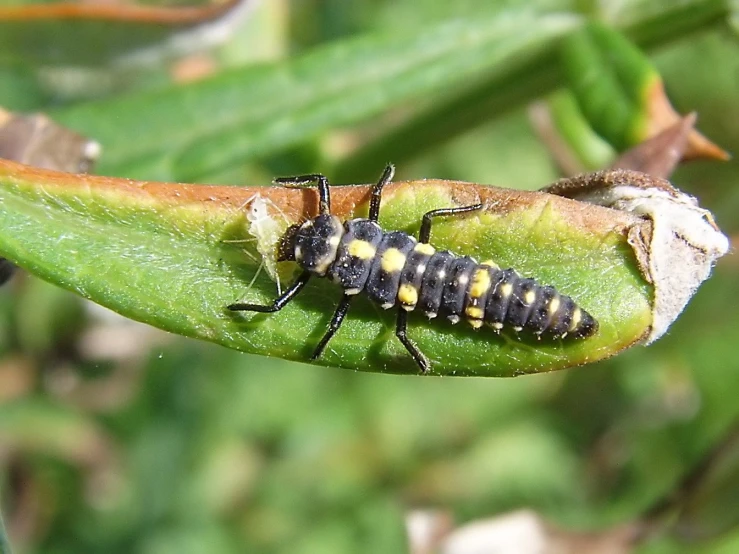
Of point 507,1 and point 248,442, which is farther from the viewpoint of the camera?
point 248,442

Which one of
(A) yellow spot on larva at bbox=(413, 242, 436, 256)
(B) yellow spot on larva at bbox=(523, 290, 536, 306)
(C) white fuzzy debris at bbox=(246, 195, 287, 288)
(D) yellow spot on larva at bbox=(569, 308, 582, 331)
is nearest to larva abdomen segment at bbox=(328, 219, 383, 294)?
(A) yellow spot on larva at bbox=(413, 242, 436, 256)

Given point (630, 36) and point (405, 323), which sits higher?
point (630, 36)

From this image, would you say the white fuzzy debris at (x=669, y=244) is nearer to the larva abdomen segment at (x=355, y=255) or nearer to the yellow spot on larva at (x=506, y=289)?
the yellow spot on larva at (x=506, y=289)

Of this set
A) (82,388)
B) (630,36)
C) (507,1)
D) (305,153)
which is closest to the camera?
(630,36)

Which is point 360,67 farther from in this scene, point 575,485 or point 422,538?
point 575,485

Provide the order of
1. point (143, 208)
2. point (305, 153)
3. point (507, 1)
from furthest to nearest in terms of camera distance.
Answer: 1. point (305, 153)
2. point (507, 1)
3. point (143, 208)

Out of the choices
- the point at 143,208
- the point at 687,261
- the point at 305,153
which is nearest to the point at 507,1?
the point at 305,153

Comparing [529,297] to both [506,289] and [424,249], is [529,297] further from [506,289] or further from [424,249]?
[424,249]

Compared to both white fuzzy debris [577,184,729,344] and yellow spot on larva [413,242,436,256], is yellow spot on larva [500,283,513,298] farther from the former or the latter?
white fuzzy debris [577,184,729,344]
